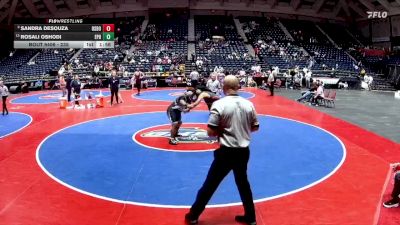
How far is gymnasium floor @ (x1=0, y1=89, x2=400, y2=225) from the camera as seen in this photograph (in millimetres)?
5379

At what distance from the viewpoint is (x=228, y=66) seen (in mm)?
32750

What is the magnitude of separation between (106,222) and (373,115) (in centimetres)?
1324

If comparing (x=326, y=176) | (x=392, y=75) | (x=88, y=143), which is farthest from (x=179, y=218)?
(x=392, y=75)

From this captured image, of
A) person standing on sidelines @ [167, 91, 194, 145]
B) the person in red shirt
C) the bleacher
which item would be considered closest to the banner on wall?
the bleacher

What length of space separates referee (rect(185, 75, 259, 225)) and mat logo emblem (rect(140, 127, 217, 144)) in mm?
4959

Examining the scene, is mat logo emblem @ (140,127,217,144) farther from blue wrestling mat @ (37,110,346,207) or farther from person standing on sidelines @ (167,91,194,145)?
person standing on sidelines @ (167,91,194,145)

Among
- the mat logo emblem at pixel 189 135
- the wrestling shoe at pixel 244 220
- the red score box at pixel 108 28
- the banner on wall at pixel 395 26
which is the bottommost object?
the wrestling shoe at pixel 244 220

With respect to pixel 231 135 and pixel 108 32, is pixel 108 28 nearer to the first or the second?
pixel 108 32

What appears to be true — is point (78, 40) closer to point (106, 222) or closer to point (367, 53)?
point (106, 222)

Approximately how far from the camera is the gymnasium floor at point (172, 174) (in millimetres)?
5379

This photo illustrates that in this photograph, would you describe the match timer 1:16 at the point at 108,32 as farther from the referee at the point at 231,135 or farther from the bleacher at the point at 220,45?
the bleacher at the point at 220,45

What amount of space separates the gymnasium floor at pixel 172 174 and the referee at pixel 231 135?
66 centimetres
